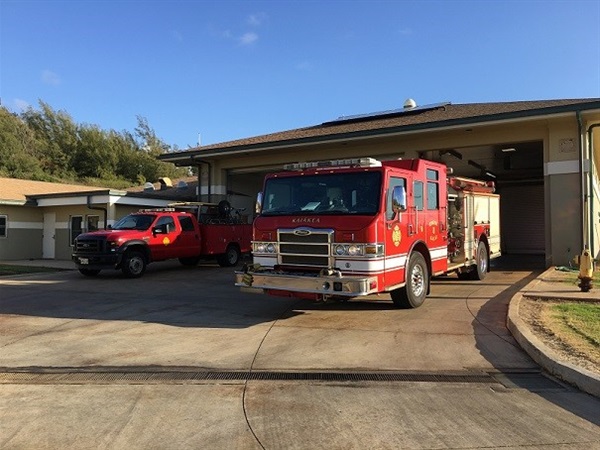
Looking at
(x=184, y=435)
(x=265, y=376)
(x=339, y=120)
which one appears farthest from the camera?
(x=339, y=120)

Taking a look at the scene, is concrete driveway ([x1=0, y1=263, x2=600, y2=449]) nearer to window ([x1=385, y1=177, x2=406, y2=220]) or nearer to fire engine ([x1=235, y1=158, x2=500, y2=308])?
fire engine ([x1=235, y1=158, x2=500, y2=308])

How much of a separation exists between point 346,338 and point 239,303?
3.78 metres

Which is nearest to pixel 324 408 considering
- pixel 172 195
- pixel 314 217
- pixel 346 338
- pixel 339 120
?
pixel 346 338

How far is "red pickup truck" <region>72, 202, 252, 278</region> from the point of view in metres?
15.1

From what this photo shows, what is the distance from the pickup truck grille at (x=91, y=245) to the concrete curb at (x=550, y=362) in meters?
11.6

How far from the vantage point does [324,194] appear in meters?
8.87

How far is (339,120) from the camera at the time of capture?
23.1m

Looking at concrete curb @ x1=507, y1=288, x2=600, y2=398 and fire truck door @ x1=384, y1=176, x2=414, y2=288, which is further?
fire truck door @ x1=384, y1=176, x2=414, y2=288

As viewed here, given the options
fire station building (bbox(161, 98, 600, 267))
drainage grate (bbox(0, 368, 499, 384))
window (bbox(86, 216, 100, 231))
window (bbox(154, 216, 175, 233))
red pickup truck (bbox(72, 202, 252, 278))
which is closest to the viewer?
drainage grate (bbox(0, 368, 499, 384))

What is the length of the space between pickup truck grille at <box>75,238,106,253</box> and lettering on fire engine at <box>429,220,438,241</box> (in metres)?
9.70

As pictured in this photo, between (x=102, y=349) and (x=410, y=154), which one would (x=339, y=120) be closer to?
(x=410, y=154)

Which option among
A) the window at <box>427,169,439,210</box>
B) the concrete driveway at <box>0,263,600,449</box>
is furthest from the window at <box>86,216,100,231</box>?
the window at <box>427,169,439,210</box>

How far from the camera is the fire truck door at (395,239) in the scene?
8438 mm

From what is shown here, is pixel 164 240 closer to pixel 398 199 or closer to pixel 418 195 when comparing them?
pixel 418 195
